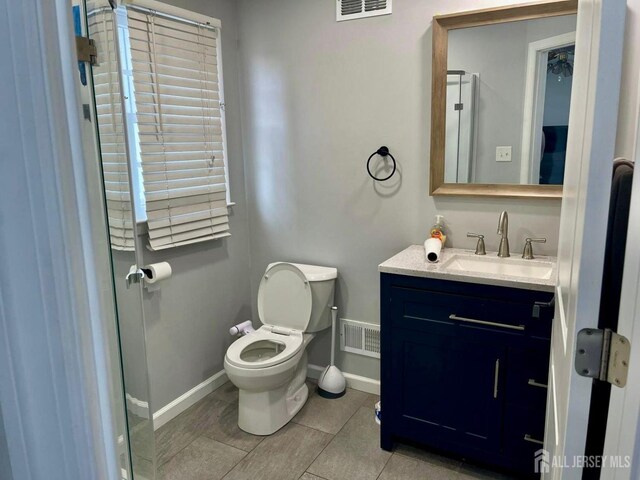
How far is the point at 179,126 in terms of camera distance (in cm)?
252

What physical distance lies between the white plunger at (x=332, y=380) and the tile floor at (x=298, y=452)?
0.32ft

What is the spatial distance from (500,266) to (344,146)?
106cm

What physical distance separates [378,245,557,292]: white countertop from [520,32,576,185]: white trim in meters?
0.45

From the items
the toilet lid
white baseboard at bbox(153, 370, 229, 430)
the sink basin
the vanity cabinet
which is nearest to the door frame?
the vanity cabinet

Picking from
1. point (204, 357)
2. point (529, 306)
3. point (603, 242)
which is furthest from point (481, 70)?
point (204, 357)

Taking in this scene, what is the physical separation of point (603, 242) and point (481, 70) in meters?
1.76

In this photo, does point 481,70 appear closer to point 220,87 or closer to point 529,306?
point 529,306

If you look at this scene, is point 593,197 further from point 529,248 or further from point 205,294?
point 205,294

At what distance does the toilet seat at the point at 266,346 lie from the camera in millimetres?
2391

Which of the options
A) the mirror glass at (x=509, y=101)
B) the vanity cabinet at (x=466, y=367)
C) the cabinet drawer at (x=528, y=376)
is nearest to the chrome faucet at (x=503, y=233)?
the mirror glass at (x=509, y=101)

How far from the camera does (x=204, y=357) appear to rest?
2.84m

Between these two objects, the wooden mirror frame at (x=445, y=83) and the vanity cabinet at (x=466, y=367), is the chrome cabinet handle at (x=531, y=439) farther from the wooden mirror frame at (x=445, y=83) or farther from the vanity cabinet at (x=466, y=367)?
the wooden mirror frame at (x=445, y=83)

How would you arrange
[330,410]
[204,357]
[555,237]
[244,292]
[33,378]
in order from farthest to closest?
[244,292]
[204,357]
[330,410]
[555,237]
[33,378]

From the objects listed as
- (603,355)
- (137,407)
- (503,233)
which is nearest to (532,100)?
(503,233)
